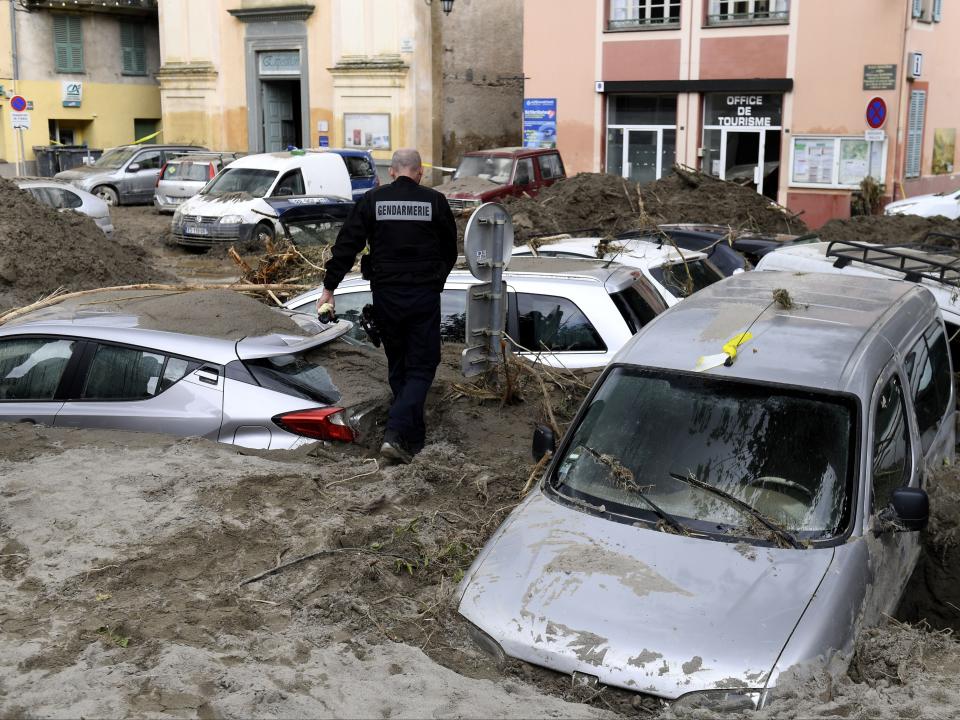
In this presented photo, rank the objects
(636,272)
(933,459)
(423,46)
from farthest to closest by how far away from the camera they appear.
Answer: (423,46), (636,272), (933,459)

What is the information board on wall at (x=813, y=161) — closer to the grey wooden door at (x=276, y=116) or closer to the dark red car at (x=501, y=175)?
the dark red car at (x=501, y=175)

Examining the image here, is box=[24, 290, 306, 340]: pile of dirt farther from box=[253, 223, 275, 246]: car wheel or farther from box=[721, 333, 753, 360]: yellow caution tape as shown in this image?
box=[253, 223, 275, 246]: car wheel

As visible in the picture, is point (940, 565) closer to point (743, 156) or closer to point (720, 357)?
point (720, 357)

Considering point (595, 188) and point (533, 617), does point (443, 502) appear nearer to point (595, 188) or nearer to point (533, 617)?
point (533, 617)

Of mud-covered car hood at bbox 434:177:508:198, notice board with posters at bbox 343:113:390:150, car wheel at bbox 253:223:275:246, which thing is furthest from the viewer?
notice board with posters at bbox 343:113:390:150

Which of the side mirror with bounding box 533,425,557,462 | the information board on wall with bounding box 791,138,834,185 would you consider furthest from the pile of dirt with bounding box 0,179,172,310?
the information board on wall with bounding box 791,138,834,185

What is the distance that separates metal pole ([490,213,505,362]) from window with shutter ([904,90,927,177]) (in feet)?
64.0

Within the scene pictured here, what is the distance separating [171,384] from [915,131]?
73.4 ft

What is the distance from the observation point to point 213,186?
22312mm

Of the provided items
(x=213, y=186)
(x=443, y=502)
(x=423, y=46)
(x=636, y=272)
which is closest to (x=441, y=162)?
(x=423, y=46)

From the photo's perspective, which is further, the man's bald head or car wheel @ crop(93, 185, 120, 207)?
car wheel @ crop(93, 185, 120, 207)

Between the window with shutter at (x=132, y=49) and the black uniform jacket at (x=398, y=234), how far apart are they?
3489cm

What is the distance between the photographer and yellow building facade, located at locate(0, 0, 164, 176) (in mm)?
35594

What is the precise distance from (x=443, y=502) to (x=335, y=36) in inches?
1101
